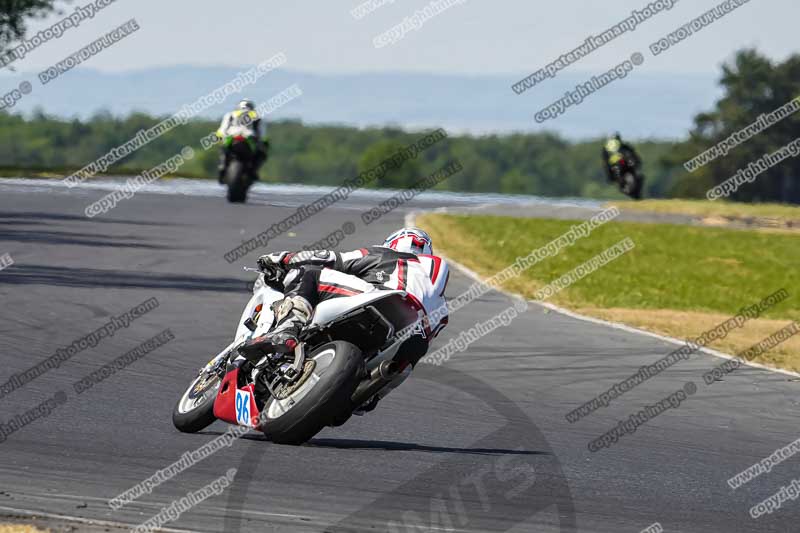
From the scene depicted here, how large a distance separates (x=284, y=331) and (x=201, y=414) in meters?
0.96

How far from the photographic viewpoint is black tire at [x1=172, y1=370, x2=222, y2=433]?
29.4 ft

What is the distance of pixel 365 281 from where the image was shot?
28.9 ft

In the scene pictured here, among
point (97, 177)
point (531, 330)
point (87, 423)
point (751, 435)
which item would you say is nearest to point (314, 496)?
point (87, 423)

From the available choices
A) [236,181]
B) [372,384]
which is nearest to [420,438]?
[372,384]

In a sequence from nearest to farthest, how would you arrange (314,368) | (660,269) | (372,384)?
(314,368) → (372,384) → (660,269)

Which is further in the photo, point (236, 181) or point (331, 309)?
point (236, 181)

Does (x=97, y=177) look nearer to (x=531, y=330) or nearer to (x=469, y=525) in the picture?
(x=531, y=330)

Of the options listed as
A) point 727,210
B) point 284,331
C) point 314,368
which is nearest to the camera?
point 314,368

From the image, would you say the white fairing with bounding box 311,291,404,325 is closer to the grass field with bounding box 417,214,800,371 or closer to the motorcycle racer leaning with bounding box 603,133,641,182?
the grass field with bounding box 417,214,800,371

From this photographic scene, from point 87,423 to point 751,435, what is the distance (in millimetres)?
4726

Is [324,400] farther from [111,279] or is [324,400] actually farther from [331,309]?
[111,279]

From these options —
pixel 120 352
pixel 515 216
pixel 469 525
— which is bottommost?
pixel 515 216

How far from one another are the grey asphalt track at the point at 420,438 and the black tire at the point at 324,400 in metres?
0.17

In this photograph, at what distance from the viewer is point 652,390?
12.5m
